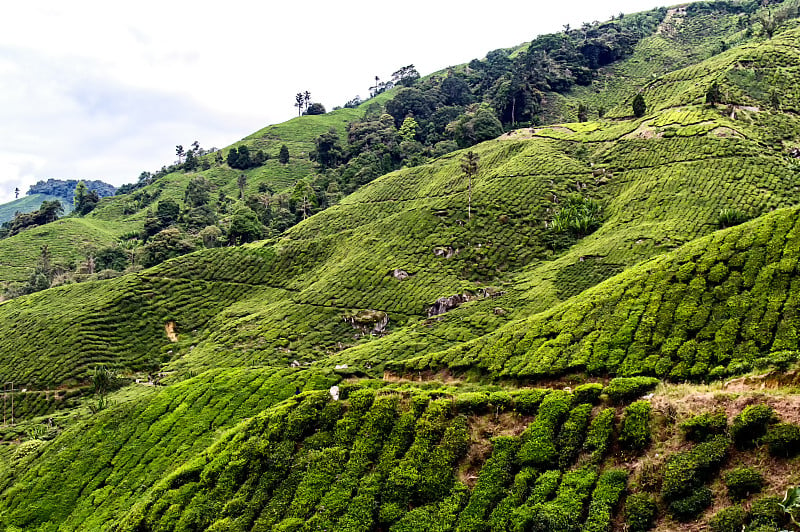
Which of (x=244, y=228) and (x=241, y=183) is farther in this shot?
(x=241, y=183)

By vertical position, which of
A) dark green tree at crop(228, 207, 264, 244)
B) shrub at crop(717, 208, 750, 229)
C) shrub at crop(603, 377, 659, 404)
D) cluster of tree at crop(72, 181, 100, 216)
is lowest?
shrub at crop(717, 208, 750, 229)

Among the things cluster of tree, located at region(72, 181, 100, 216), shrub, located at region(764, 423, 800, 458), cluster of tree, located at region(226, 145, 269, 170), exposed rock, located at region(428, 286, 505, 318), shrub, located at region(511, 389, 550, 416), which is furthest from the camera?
cluster of tree, located at region(226, 145, 269, 170)

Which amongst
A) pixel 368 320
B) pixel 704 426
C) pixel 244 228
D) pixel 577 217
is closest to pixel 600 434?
pixel 704 426

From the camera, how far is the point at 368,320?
6156 cm

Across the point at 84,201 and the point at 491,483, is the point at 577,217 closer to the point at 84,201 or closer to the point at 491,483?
the point at 491,483

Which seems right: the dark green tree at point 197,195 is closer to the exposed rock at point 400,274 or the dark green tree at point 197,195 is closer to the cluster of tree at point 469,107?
→ the cluster of tree at point 469,107

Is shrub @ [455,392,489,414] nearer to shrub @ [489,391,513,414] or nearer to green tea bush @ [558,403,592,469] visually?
shrub @ [489,391,513,414]

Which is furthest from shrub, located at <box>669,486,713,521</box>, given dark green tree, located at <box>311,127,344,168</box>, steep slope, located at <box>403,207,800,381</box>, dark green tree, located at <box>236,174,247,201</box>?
dark green tree, located at <box>236,174,247,201</box>

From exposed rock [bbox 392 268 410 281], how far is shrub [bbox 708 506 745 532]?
182 ft

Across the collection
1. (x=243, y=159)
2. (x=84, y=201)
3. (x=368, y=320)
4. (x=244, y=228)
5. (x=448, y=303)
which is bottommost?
(x=448, y=303)

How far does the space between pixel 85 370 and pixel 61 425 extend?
45.6 feet

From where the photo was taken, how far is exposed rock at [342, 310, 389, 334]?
6075 cm

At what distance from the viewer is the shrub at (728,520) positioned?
13078mm

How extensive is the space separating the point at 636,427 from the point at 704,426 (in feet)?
6.99
